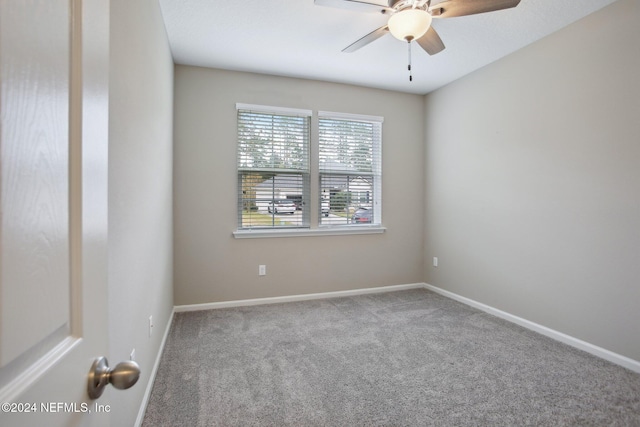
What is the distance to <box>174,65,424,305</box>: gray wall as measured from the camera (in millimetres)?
3350

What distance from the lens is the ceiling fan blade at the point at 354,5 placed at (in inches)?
74.1

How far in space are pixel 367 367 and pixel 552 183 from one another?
226 centimetres

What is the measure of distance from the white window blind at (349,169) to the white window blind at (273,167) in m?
0.25

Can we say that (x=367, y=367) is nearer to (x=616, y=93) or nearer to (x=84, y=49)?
(x=84, y=49)

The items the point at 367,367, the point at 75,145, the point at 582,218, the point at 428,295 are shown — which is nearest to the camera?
the point at 75,145

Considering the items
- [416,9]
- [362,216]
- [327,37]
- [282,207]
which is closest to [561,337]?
[362,216]

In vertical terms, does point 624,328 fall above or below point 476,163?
below

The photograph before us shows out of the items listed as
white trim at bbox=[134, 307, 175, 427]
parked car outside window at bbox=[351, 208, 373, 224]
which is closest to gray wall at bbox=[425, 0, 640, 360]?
parked car outside window at bbox=[351, 208, 373, 224]

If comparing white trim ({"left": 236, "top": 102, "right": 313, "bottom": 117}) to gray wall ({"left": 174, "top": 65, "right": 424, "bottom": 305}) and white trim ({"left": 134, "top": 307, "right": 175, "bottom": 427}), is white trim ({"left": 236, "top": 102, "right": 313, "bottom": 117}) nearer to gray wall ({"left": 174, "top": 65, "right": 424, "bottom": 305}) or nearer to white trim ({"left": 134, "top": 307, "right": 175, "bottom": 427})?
gray wall ({"left": 174, "top": 65, "right": 424, "bottom": 305})

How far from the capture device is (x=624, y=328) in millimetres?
2270

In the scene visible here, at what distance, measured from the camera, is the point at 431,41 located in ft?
7.50

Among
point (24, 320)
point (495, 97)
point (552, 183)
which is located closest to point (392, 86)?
point (495, 97)

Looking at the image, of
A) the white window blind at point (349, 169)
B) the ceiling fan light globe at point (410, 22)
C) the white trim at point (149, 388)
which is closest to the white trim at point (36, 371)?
the white trim at point (149, 388)

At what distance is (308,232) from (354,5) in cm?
240
